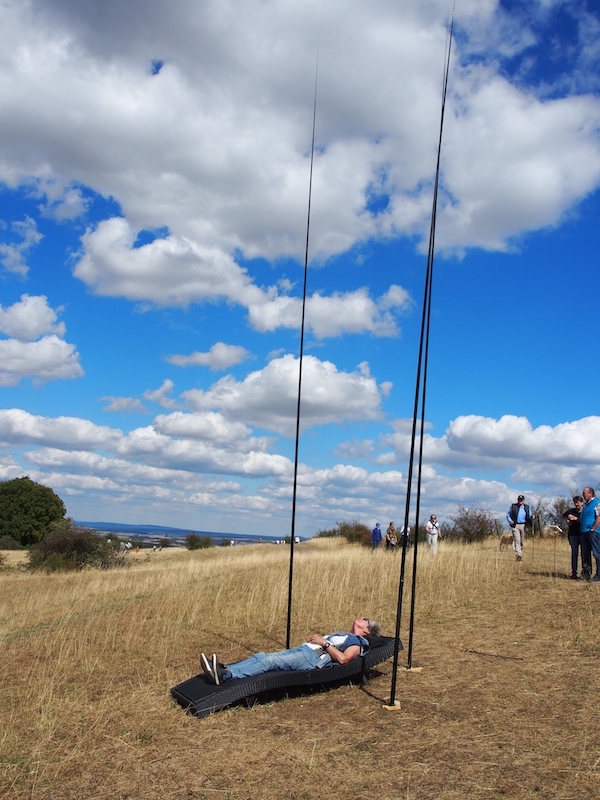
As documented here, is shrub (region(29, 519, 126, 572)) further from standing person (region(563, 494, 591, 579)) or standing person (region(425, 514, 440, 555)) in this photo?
standing person (region(563, 494, 591, 579))

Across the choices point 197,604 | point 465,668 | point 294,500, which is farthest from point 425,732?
point 197,604

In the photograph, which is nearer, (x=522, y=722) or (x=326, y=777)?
(x=326, y=777)

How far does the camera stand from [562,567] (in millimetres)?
16281

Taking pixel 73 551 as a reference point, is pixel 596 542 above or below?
above

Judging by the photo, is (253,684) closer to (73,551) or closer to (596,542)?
(596,542)

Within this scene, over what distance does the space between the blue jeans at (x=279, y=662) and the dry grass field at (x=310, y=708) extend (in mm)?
357

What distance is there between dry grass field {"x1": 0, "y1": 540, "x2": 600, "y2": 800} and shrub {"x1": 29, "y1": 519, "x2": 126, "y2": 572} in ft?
46.2

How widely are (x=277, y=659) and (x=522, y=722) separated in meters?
2.58

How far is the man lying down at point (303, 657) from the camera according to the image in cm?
689

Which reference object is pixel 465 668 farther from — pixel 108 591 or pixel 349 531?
pixel 349 531

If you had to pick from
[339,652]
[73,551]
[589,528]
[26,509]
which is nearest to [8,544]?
[26,509]

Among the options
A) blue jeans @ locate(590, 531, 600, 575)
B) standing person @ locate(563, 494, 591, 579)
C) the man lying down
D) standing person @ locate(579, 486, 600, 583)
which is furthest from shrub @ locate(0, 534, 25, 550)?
the man lying down

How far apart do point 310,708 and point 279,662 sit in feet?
1.91

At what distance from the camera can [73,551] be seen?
27.8m
